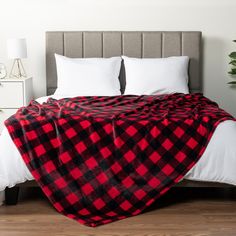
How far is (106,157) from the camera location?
3023mm

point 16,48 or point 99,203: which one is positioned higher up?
point 16,48

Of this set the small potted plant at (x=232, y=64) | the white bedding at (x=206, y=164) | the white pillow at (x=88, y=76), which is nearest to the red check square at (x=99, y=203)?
the white bedding at (x=206, y=164)

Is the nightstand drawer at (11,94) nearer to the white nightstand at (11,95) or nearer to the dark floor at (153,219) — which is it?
the white nightstand at (11,95)

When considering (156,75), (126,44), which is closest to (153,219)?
(156,75)

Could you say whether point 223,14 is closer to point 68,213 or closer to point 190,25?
point 190,25

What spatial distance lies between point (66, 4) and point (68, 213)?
9.20ft

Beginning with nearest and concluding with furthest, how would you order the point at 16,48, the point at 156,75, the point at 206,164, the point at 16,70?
the point at 206,164
the point at 156,75
the point at 16,48
the point at 16,70

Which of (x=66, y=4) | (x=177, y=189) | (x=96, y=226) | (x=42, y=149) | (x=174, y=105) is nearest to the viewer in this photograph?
(x=96, y=226)

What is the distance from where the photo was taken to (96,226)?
2820mm

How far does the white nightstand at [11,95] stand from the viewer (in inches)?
187

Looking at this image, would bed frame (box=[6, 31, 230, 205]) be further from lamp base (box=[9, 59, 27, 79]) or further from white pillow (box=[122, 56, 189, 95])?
lamp base (box=[9, 59, 27, 79])

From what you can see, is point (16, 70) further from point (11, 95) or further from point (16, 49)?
point (11, 95)

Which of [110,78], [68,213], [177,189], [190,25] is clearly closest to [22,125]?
[68,213]

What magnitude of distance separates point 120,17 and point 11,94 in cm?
141
